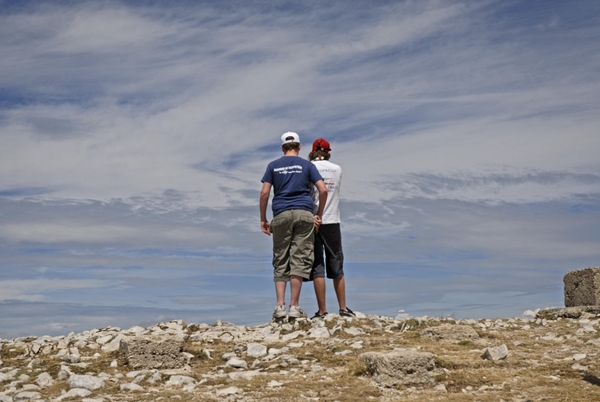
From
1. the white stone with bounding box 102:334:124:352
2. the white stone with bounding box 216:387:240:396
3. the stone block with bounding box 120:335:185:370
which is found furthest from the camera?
the white stone with bounding box 102:334:124:352

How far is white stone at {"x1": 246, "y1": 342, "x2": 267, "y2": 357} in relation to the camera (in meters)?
8.56

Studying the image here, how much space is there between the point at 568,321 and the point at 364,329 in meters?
4.56

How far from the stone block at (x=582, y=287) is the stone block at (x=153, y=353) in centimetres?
967

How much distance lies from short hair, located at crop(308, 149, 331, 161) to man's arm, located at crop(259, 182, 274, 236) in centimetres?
102

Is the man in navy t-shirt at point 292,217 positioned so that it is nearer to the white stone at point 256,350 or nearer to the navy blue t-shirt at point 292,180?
the navy blue t-shirt at point 292,180

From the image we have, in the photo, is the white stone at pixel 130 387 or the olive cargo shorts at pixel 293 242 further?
the olive cargo shorts at pixel 293 242

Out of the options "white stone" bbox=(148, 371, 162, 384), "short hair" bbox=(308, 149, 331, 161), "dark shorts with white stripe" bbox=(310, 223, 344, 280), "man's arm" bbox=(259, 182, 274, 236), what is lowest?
"white stone" bbox=(148, 371, 162, 384)

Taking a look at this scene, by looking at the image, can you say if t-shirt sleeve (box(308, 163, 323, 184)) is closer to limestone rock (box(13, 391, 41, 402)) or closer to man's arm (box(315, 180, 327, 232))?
man's arm (box(315, 180, 327, 232))

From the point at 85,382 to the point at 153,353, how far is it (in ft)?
3.64

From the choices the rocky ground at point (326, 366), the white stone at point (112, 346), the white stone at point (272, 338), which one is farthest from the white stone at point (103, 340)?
the white stone at point (272, 338)

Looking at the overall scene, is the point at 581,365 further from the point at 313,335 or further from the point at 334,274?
the point at 334,274

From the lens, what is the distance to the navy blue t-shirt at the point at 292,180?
10.5 meters

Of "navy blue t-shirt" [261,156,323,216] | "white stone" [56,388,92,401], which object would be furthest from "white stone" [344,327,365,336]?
"white stone" [56,388,92,401]

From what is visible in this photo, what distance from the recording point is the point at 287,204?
10523mm
